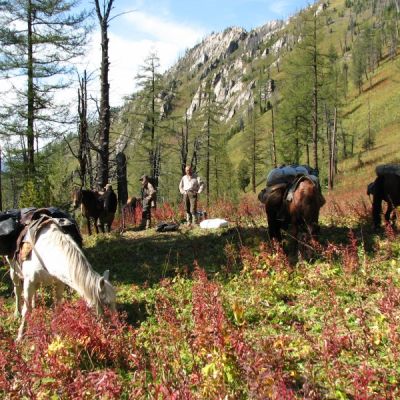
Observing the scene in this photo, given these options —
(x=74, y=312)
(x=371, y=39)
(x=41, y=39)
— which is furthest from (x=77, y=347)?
(x=371, y=39)

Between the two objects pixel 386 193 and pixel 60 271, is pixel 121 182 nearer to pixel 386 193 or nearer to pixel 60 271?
pixel 386 193

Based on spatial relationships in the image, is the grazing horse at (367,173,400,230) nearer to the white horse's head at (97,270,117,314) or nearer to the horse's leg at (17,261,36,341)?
the white horse's head at (97,270,117,314)

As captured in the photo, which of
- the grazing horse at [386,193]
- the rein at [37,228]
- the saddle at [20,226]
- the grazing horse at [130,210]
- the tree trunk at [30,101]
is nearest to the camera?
the rein at [37,228]

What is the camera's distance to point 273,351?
391cm

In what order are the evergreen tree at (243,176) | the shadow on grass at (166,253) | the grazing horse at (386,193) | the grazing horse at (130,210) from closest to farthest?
the shadow on grass at (166,253) → the grazing horse at (386,193) → the grazing horse at (130,210) → the evergreen tree at (243,176)

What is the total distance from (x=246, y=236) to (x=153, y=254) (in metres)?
2.49

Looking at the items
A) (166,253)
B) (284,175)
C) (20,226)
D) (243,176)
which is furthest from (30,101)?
(243,176)

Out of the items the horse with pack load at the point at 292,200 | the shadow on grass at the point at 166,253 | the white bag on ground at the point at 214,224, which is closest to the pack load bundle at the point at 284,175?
the horse with pack load at the point at 292,200

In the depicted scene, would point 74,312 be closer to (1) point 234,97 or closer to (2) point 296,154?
(2) point 296,154

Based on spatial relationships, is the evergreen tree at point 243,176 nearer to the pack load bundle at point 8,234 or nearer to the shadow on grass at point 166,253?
the shadow on grass at point 166,253

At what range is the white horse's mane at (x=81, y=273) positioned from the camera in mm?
4781

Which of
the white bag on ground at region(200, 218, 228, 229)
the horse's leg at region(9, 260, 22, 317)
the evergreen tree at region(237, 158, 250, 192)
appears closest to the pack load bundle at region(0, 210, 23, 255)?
the horse's leg at region(9, 260, 22, 317)

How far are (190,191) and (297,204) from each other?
6.20 metres

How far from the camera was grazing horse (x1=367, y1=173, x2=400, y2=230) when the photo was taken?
916 centimetres
